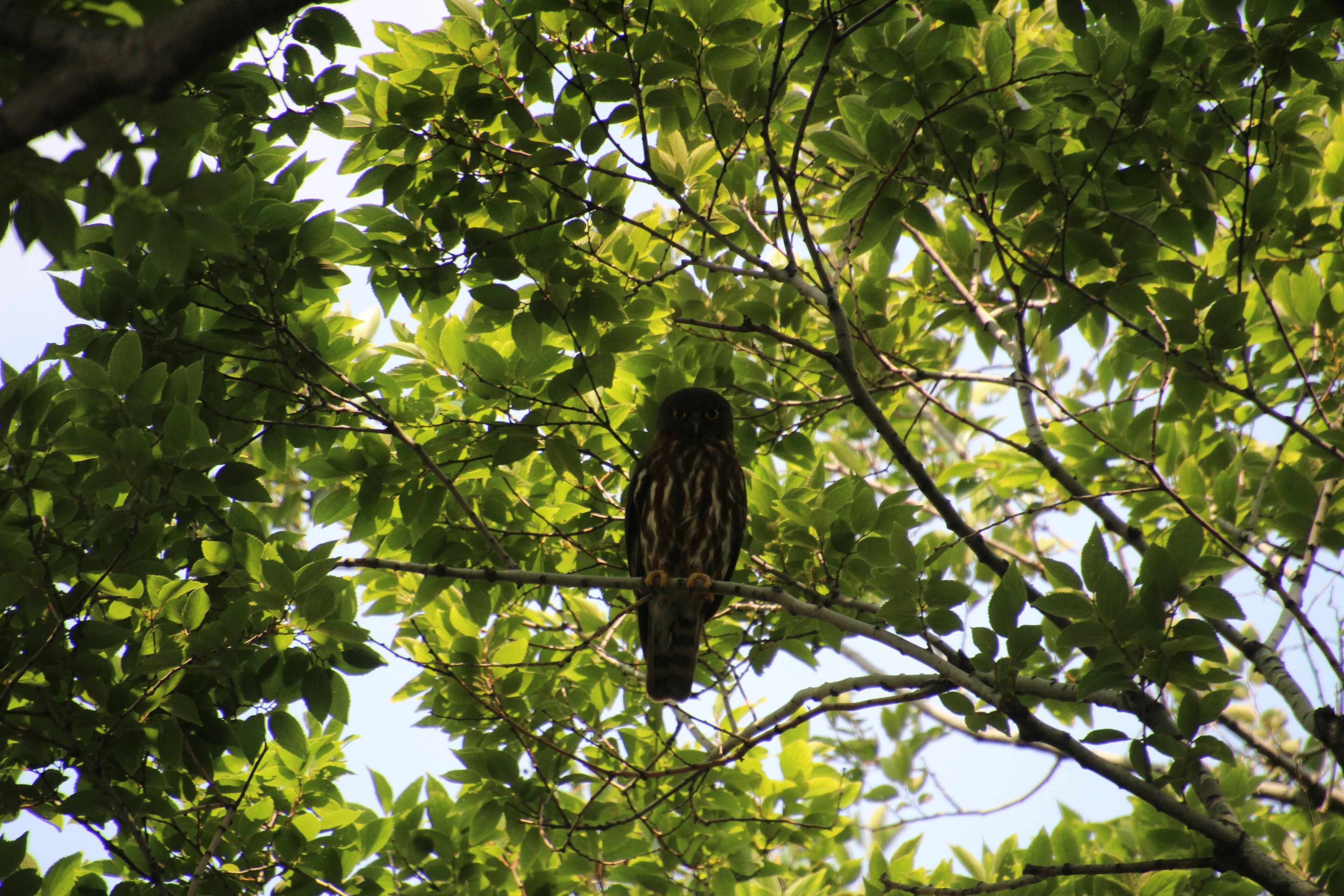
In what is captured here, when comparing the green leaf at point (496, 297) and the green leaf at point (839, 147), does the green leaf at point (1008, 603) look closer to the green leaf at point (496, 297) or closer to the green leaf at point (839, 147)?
the green leaf at point (839, 147)

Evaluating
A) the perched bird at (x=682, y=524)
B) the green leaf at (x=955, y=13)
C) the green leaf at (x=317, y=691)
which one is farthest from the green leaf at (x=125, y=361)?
the green leaf at (x=955, y=13)

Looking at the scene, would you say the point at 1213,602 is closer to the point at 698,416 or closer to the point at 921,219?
the point at 921,219

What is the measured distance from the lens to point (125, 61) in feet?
4.66

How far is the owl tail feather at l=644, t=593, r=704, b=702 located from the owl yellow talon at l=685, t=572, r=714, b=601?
0.24 meters

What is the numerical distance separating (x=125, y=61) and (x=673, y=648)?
4665 mm

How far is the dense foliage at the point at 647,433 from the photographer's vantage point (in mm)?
3355

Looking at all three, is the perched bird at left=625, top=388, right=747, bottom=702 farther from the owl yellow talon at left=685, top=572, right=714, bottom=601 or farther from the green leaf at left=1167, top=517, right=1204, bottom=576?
the green leaf at left=1167, top=517, right=1204, bottom=576

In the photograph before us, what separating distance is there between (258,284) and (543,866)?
322cm

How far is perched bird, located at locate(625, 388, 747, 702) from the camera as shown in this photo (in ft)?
18.4

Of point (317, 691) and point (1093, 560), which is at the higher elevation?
point (317, 691)

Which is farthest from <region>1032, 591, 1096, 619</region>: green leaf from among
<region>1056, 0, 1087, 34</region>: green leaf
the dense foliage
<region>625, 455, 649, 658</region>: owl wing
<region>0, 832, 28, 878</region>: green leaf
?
<region>0, 832, 28, 878</region>: green leaf

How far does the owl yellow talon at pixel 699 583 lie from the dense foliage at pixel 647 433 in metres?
0.34

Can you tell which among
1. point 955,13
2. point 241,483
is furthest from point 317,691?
point 955,13

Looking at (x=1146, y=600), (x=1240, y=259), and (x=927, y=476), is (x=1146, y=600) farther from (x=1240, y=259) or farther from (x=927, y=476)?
(x=1240, y=259)
